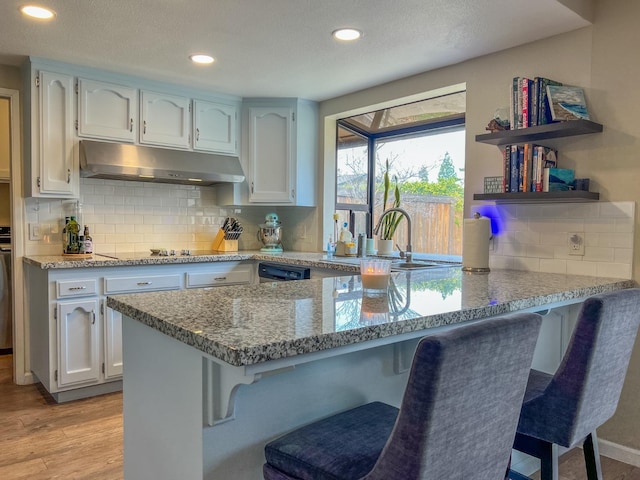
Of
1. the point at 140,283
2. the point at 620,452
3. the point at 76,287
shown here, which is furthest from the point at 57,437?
the point at 620,452

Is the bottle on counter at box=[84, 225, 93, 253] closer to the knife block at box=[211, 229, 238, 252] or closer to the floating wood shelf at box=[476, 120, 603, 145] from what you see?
the knife block at box=[211, 229, 238, 252]

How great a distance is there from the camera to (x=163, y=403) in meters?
1.33

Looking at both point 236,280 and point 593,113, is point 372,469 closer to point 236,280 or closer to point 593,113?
point 593,113

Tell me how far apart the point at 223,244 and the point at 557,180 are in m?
2.58

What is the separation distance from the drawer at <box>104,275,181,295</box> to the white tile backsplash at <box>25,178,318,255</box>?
643 mm

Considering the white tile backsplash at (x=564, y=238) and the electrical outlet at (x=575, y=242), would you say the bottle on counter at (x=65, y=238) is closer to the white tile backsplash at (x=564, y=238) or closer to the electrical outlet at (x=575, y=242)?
the white tile backsplash at (x=564, y=238)

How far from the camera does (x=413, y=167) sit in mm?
3775

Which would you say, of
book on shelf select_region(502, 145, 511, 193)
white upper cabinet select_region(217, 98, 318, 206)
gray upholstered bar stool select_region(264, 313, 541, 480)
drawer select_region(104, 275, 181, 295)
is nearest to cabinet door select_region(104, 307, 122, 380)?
drawer select_region(104, 275, 181, 295)

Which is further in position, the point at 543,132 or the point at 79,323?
the point at 79,323

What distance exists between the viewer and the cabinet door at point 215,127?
3793mm

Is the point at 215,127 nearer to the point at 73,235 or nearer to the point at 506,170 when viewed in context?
the point at 73,235

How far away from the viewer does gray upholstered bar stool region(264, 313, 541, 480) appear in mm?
883

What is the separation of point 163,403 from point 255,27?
1936 millimetres

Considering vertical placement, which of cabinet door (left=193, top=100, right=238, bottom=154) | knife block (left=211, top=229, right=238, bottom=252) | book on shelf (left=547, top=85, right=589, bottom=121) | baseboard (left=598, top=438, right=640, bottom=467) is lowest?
baseboard (left=598, top=438, right=640, bottom=467)
